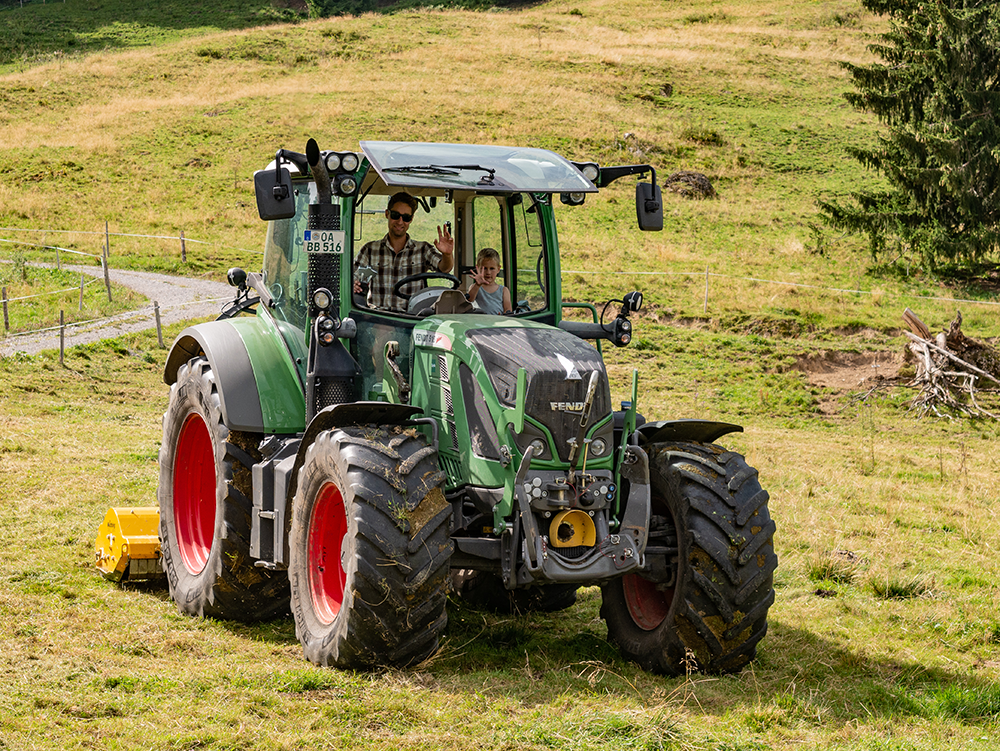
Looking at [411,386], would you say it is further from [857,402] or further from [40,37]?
[40,37]

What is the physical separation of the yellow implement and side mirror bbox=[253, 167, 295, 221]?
3.35m

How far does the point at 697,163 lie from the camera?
3925cm

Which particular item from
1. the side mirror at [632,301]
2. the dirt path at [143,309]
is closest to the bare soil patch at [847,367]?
the dirt path at [143,309]

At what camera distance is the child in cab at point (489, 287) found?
24.4 ft

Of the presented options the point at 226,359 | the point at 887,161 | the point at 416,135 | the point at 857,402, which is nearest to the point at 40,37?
the point at 416,135

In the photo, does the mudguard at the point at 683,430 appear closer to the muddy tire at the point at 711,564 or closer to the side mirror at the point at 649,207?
the muddy tire at the point at 711,564

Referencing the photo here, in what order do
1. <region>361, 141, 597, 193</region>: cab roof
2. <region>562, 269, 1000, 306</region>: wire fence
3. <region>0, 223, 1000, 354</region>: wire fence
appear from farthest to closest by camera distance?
<region>562, 269, 1000, 306</region>: wire fence < <region>0, 223, 1000, 354</region>: wire fence < <region>361, 141, 597, 193</region>: cab roof

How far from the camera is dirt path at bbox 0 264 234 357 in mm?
20255

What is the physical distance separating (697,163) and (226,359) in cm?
3364

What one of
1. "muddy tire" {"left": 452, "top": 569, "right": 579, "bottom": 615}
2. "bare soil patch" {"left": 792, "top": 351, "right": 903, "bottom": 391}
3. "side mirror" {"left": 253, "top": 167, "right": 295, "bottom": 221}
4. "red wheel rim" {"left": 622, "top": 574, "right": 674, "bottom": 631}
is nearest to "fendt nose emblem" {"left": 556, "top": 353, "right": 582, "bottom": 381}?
"red wheel rim" {"left": 622, "top": 574, "right": 674, "bottom": 631}

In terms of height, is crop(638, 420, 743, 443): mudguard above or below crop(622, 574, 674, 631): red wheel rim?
above

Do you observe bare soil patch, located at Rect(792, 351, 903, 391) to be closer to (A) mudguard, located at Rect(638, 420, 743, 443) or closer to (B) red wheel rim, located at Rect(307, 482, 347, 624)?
(A) mudguard, located at Rect(638, 420, 743, 443)

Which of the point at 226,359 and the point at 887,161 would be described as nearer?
the point at 226,359

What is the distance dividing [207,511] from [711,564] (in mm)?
4085
